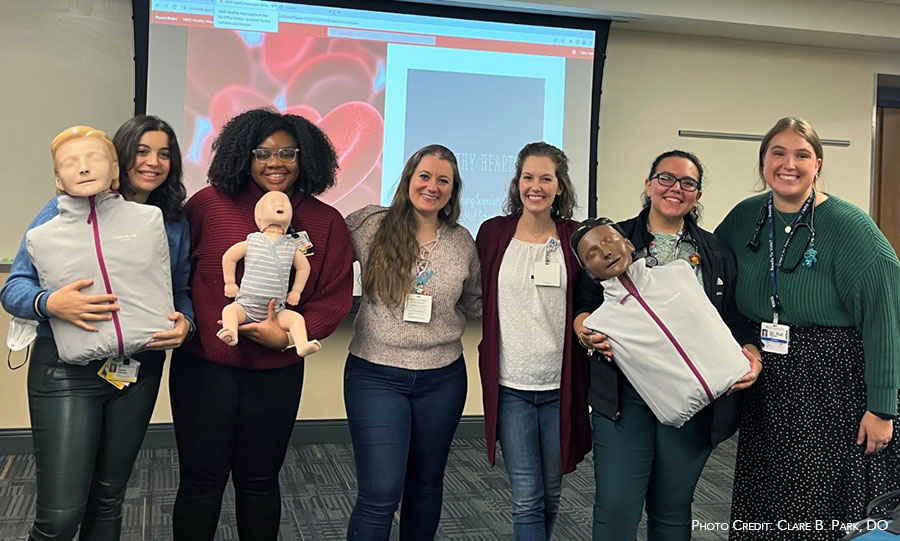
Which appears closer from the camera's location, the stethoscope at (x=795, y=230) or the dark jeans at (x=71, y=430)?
the dark jeans at (x=71, y=430)

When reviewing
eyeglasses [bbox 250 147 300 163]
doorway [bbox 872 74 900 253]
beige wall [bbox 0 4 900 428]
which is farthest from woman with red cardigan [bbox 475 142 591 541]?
doorway [bbox 872 74 900 253]

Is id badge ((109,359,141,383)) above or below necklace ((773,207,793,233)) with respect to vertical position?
below

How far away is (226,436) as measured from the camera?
76.8 inches

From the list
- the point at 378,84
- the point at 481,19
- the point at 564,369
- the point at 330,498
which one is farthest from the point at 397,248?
the point at 481,19

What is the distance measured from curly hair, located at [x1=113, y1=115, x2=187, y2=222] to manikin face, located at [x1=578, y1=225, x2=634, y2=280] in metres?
1.16

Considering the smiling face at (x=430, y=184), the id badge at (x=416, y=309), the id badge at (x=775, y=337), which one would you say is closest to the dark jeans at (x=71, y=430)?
the id badge at (x=416, y=309)

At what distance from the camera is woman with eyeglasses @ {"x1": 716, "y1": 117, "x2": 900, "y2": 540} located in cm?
195

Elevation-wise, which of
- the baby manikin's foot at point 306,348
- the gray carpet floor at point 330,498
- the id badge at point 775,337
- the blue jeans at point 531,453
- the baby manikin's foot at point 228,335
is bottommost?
the gray carpet floor at point 330,498

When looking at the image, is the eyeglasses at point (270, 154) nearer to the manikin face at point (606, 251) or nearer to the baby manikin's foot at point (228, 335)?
the baby manikin's foot at point (228, 335)

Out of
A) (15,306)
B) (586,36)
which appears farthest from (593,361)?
(586,36)

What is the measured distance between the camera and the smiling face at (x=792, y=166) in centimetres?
208

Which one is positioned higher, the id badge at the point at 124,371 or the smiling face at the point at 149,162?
the smiling face at the point at 149,162

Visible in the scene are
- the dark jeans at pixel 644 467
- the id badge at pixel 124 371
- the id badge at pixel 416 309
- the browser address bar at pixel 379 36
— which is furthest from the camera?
the browser address bar at pixel 379 36

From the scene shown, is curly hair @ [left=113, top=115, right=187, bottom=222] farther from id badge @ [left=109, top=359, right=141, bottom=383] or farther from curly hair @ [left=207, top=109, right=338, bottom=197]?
id badge @ [left=109, top=359, right=141, bottom=383]
